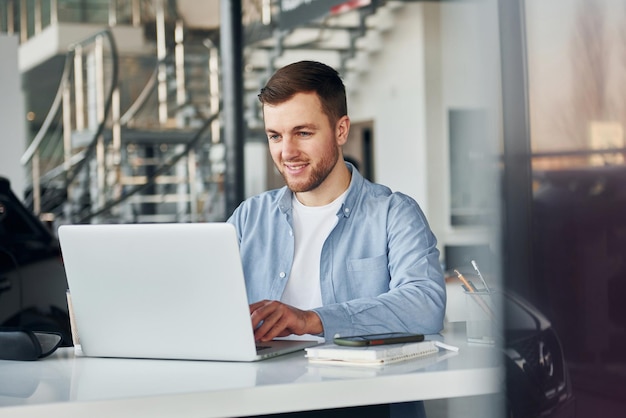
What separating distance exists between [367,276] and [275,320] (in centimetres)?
47

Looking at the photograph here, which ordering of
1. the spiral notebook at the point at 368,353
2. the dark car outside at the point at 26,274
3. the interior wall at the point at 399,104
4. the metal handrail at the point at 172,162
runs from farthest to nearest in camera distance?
the metal handrail at the point at 172,162, the interior wall at the point at 399,104, the dark car outside at the point at 26,274, the spiral notebook at the point at 368,353

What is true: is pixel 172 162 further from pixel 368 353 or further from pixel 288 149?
pixel 368 353

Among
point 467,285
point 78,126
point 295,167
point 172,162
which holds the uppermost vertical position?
point 78,126

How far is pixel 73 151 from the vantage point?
35.9 feet

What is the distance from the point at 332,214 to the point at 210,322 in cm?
67

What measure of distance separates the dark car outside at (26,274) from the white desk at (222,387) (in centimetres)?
225

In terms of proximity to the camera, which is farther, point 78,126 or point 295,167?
point 78,126

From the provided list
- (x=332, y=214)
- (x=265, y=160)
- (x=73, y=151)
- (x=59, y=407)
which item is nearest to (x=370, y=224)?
(x=332, y=214)

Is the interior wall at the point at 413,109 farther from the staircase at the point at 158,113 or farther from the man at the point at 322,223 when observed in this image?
the man at the point at 322,223

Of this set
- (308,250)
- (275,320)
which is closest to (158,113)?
(308,250)

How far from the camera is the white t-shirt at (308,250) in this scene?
6.79ft

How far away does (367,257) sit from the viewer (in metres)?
2.07

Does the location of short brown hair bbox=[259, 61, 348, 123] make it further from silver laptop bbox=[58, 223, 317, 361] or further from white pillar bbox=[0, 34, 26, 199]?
white pillar bbox=[0, 34, 26, 199]

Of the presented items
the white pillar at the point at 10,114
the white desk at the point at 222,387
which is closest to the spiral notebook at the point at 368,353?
the white desk at the point at 222,387
